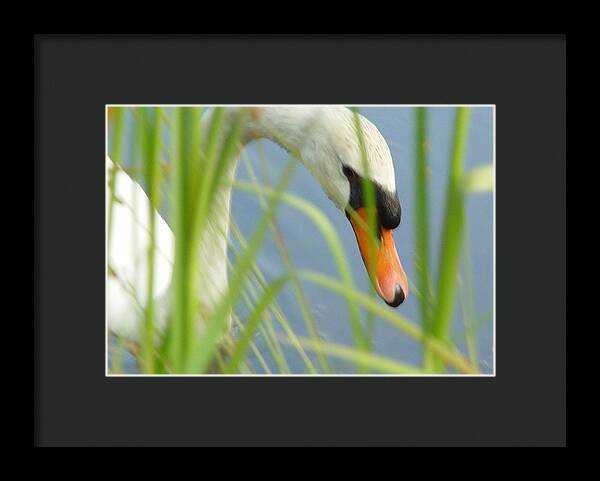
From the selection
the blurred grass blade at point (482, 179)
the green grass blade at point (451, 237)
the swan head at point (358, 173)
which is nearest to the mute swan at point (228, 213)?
the swan head at point (358, 173)

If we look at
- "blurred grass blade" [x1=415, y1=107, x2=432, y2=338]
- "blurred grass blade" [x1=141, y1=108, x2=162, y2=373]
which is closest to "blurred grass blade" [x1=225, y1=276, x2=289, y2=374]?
"blurred grass blade" [x1=141, y1=108, x2=162, y2=373]

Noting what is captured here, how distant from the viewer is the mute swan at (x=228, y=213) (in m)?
2.61

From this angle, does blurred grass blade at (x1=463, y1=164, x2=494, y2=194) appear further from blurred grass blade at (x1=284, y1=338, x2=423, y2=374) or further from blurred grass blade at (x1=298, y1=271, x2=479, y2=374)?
blurred grass blade at (x1=284, y1=338, x2=423, y2=374)

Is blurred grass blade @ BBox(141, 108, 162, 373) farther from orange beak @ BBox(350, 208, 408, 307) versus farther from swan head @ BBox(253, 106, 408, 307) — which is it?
orange beak @ BBox(350, 208, 408, 307)

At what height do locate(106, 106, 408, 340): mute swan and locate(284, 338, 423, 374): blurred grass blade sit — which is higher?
locate(106, 106, 408, 340): mute swan

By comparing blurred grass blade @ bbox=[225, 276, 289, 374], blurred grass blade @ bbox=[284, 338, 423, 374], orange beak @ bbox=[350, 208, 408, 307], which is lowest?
blurred grass blade @ bbox=[284, 338, 423, 374]

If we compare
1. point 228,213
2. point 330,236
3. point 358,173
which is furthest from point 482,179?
point 228,213

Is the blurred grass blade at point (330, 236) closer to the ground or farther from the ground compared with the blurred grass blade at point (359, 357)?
farther from the ground

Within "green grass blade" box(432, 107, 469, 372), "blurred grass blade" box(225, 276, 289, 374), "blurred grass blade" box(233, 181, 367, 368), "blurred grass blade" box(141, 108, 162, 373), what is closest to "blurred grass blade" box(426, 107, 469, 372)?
"green grass blade" box(432, 107, 469, 372)

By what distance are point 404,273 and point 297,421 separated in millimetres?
625

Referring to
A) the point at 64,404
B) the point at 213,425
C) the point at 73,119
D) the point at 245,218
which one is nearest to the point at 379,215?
the point at 245,218

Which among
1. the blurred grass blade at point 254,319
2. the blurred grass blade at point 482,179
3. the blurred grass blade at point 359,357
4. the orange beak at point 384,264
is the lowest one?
the blurred grass blade at point 359,357

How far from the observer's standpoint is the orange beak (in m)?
2.62
